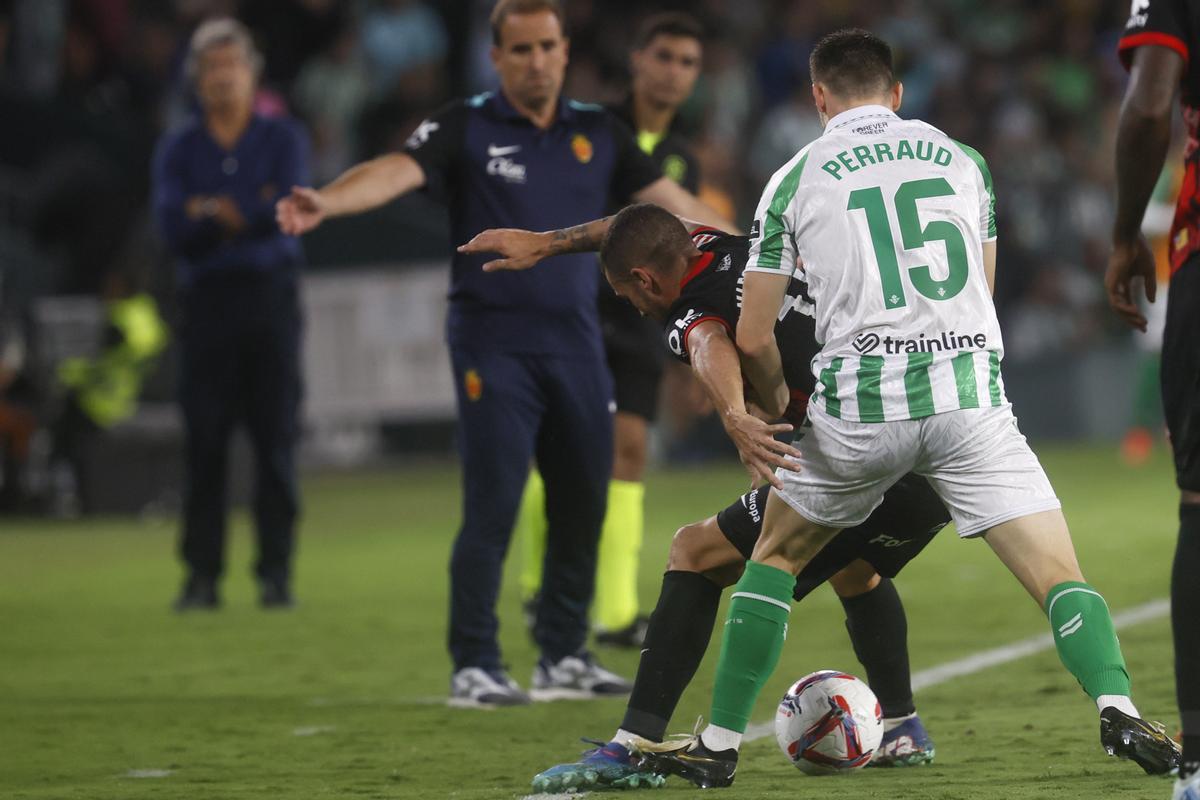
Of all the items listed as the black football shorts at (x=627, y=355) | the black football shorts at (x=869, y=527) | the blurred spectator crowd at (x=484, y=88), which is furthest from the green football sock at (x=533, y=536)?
the blurred spectator crowd at (x=484, y=88)

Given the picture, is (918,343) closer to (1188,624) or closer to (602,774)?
(1188,624)

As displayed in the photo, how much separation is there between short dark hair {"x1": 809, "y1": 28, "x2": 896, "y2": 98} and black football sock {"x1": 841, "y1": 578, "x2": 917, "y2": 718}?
1412 millimetres

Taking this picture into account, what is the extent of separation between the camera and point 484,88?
1908 cm

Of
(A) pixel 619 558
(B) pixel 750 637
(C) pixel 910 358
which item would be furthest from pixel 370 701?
(C) pixel 910 358

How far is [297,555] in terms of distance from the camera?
12148 mm

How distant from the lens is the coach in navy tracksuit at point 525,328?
6531 millimetres

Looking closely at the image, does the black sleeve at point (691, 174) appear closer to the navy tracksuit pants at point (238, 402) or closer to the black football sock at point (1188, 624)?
the navy tracksuit pants at point (238, 402)

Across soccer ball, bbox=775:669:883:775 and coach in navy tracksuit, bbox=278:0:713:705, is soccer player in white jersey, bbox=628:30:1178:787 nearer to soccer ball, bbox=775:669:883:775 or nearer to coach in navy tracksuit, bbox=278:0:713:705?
soccer ball, bbox=775:669:883:775

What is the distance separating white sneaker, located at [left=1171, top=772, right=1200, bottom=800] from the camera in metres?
4.05

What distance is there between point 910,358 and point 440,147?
2432 mm

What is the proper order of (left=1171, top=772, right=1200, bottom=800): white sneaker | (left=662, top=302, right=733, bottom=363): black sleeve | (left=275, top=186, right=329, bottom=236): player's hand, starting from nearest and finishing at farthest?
1. (left=1171, top=772, right=1200, bottom=800): white sneaker
2. (left=662, top=302, right=733, bottom=363): black sleeve
3. (left=275, top=186, right=329, bottom=236): player's hand

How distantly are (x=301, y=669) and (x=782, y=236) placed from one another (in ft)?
12.1

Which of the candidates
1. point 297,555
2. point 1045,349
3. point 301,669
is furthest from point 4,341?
point 1045,349

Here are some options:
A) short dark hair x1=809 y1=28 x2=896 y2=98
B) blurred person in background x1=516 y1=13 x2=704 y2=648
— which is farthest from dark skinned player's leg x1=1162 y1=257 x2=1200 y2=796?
blurred person in background x1=516 y1=13 x2=704 y2=648
